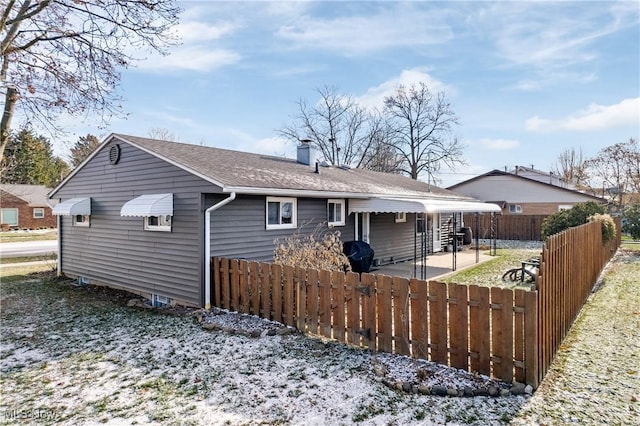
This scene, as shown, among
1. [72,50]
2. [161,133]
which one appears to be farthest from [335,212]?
[161,133]

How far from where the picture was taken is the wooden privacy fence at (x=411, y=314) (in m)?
4.76

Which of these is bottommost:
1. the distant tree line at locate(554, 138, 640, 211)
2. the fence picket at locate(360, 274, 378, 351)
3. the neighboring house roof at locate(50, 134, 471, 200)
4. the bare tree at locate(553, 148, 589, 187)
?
the fence picket at locate(360, 274, 378, 351)

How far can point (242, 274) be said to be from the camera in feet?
25.9

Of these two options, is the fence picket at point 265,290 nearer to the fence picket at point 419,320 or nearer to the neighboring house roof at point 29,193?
the fence picket at point 419,320

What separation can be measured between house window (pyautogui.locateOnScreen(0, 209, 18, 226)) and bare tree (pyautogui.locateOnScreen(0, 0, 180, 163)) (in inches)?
1378

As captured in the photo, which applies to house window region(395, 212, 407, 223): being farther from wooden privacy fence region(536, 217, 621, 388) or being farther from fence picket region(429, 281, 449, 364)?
fence picket region(429, 281, 449, 364)

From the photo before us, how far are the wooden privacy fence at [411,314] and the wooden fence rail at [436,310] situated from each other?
0.01 m

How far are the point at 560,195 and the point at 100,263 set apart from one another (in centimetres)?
3122

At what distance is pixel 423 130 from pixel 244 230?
32.9 meters

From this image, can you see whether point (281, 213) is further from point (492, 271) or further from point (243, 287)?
point (492, 271)

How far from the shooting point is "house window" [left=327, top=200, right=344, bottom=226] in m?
12.3

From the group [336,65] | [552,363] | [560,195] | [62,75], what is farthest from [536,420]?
[560,195]

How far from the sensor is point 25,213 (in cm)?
3844

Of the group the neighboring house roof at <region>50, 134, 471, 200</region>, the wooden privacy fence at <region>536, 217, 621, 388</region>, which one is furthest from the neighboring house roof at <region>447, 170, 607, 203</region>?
the wooden privacy fence at <region>536, 217, 621, 388</region>
